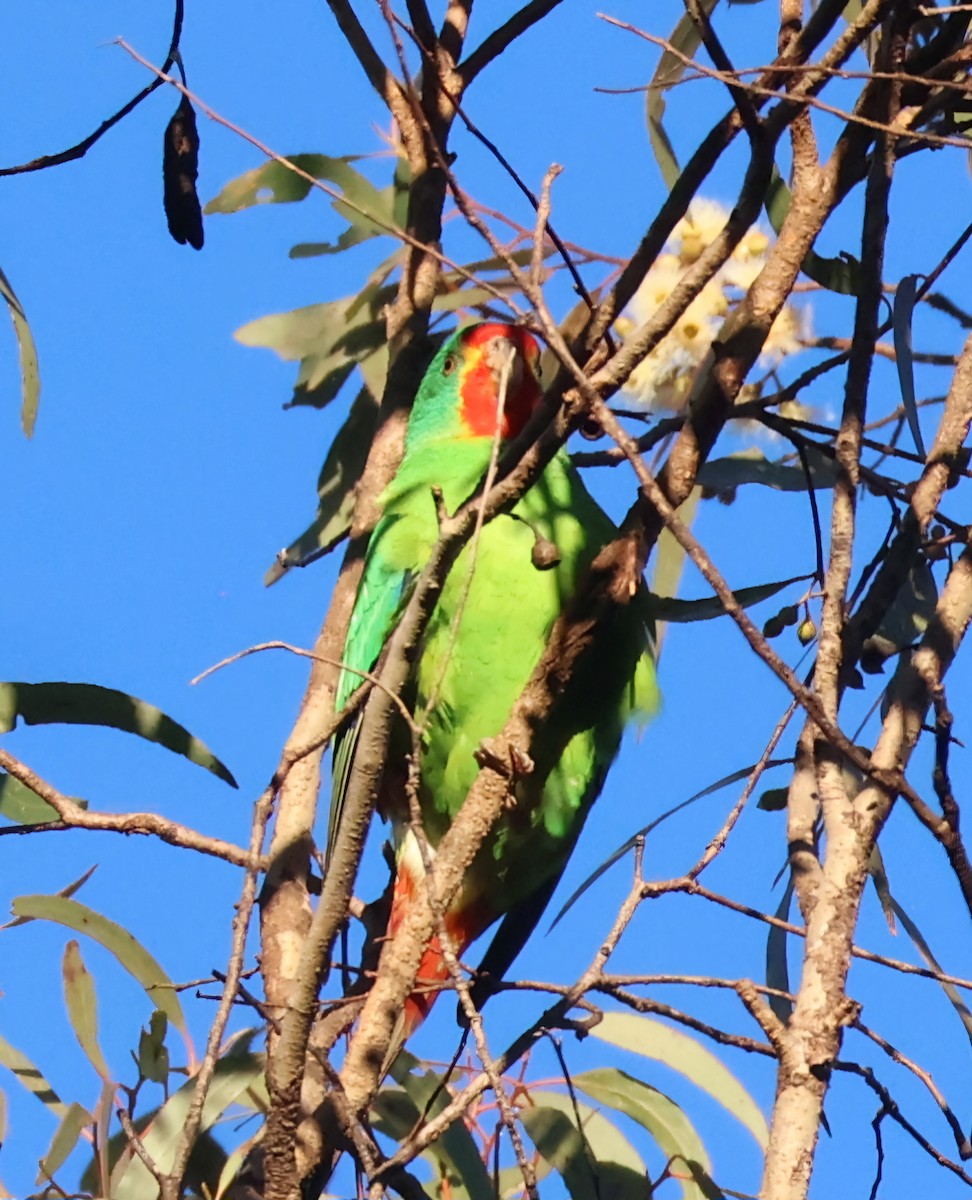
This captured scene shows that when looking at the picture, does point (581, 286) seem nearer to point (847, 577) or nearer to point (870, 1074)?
point (847, 577)

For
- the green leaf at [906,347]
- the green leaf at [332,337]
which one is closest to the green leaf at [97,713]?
the green leaf at [332,337]

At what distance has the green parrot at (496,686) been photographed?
2.42m

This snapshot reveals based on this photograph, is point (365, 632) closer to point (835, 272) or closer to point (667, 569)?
point (667, 569)

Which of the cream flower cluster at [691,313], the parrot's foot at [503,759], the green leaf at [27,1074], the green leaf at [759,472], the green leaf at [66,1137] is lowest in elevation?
the green leaf at [66,1137]

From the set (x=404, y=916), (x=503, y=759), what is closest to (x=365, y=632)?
(x=404, y=916)

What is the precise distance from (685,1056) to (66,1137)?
2.92 ft

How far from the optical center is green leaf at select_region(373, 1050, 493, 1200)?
214 cm

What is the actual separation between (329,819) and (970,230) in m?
1.29

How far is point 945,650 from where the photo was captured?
1550mm

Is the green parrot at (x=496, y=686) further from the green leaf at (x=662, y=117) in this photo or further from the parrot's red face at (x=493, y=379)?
the green leaf at (x=662, y=117)

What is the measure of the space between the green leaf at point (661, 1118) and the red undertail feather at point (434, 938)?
28 cm

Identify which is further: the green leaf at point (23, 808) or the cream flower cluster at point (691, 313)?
the cream flower cluster at point (691, 313)

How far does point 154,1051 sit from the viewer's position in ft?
6.78

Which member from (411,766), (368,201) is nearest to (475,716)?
(368,201)
